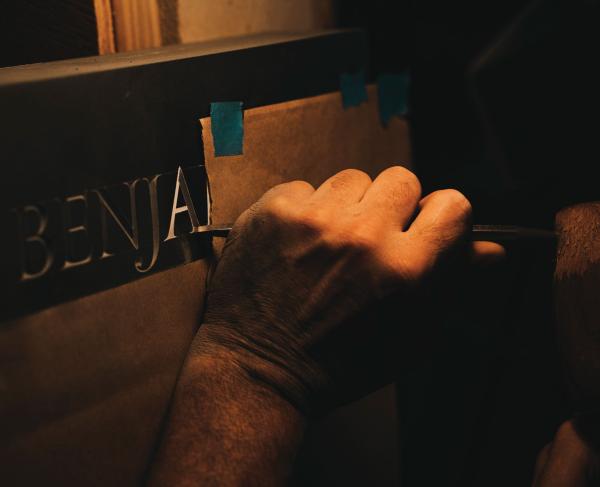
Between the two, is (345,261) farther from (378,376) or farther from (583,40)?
(583,40)

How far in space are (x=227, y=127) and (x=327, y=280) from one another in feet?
0.66

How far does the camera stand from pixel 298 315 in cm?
65

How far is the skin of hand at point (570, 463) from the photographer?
0.68m

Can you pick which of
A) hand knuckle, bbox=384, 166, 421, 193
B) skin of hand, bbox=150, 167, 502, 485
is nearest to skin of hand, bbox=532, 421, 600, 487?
skin of hand, bbox=150, 167, 502, 485

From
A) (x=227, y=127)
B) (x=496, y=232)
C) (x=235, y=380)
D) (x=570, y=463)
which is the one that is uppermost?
(x=227, y=127)

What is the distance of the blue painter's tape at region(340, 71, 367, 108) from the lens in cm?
86

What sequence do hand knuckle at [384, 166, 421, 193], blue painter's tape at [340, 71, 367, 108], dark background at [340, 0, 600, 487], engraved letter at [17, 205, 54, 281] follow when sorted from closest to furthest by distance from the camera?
engraved letter at [17, 205, 54, 281] < hand knuckle at [384, 166, 421, 193] < blue painter's tape at [340, 71, 367, 108] < dark background at [340, 0, 600, 487]

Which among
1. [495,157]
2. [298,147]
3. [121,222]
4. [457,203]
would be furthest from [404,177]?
[495,157]

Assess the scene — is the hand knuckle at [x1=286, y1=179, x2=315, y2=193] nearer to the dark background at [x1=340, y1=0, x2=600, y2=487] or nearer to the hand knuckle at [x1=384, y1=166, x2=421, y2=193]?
the hand knuckle at [x1=384, y1=166, x2=421, y2=193]

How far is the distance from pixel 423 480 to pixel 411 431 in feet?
0.32

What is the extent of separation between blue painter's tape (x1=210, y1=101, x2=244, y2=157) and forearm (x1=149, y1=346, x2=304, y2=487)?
0.72ft

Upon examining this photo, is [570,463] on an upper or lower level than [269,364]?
lower

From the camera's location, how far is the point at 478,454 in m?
0.94

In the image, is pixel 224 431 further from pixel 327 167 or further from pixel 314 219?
pixel 327 167
